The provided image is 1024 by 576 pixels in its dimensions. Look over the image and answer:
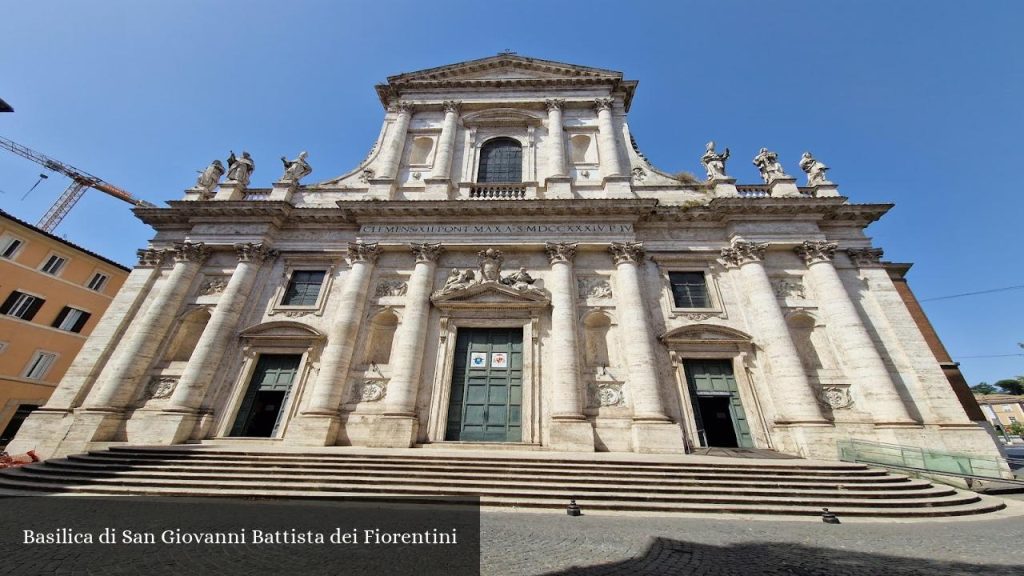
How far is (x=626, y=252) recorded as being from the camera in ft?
45.9

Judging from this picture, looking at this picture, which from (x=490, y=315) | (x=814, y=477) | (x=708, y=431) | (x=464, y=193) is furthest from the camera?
(x=464, y=193)

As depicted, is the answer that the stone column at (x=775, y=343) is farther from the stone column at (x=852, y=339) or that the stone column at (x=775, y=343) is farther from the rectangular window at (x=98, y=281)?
the rectangular window at (x=98, y=281)

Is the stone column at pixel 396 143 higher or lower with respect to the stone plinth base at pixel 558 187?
higher

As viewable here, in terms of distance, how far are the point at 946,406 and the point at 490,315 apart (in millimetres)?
13830

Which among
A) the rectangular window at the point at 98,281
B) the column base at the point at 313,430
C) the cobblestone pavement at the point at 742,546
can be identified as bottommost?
the cobblestone pavement at the point at 742,546

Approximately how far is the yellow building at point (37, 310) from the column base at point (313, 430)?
19.2 meters

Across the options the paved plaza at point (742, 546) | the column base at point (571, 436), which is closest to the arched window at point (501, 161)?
the column base at point (571, 436)

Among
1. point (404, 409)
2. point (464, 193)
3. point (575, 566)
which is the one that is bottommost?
point (575, 566)

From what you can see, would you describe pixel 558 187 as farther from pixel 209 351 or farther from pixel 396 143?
pixel 209 351

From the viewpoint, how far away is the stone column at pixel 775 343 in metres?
11.2

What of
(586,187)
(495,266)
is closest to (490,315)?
(495,266)

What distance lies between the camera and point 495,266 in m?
14.2

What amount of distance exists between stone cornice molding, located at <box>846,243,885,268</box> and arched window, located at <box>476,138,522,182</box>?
43.4 ft

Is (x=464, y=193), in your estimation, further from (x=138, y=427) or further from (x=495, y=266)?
(x=138, y=427)
